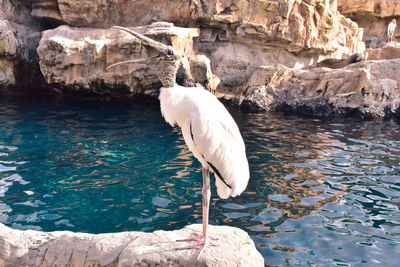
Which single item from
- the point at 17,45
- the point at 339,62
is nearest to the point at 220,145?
the point at 17,45

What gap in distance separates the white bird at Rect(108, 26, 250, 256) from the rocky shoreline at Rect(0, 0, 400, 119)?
27.8ft

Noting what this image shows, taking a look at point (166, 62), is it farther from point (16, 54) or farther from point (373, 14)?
point (373, 14)

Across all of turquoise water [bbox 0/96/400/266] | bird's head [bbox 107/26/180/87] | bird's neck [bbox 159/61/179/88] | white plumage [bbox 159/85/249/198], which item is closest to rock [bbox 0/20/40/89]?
turquoise water [bbox 0/96/400/266]

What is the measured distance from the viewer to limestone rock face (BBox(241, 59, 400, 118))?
12.4 meters

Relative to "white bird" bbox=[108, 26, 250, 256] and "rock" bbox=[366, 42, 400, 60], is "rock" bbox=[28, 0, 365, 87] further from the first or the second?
"white bird" bbox=[108, 26, 250, 256]

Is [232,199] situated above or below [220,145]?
below

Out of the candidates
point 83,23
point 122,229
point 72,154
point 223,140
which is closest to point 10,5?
point 83,23

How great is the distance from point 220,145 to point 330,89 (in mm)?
9817

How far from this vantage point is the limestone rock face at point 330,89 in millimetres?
12359

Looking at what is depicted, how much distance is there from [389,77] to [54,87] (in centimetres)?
1171

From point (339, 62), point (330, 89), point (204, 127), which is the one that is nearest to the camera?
point (204, 127)

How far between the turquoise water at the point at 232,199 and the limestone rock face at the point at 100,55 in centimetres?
207

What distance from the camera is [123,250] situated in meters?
4.00

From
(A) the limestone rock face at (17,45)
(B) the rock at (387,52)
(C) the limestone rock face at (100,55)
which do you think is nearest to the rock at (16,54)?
(A) the limestone rock face at (17,45)
